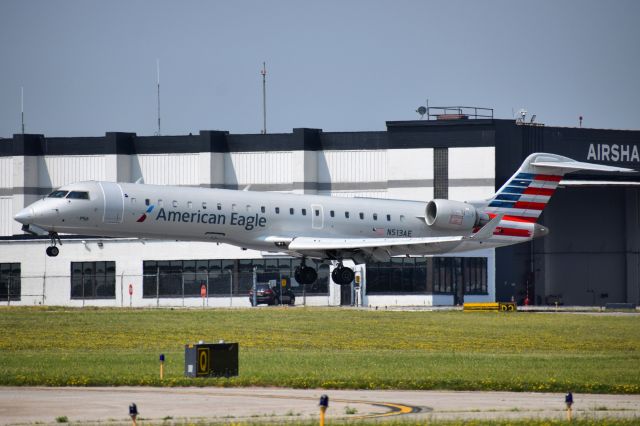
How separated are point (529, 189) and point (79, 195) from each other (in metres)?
23.2

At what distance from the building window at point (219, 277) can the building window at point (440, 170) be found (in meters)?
9.93

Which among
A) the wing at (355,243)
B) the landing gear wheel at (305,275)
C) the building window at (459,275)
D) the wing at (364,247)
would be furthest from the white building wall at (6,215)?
the wing at (355,243)

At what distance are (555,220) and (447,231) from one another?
31.2 m

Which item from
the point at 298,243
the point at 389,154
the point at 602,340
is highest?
the point at 389,154

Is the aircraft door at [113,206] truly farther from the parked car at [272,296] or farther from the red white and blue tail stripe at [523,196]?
the parked car at [272,296]

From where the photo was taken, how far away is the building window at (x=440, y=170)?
75562 mm

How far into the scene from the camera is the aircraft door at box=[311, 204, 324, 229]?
50.2 meters

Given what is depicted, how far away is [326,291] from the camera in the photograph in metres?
71.3

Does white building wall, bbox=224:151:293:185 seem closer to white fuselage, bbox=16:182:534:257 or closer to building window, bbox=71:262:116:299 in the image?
building window, bbox=71:262:116:299

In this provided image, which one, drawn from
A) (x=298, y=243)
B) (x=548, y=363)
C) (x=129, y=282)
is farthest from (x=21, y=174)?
(x=548, y=363)

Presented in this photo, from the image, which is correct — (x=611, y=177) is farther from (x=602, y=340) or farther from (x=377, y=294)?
(x=602, y=340)

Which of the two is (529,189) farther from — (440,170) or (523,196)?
(440,170)

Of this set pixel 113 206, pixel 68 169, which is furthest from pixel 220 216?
pixel 68 169

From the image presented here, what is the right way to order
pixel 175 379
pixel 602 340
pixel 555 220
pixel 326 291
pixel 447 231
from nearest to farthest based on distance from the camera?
1. pixel 175 379
2. pixel 602 340
3. pixel 447 231
4. pixel 326 291
5. pixel 555 220
